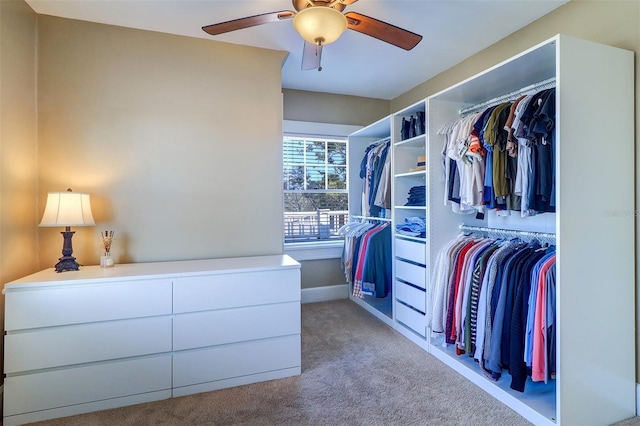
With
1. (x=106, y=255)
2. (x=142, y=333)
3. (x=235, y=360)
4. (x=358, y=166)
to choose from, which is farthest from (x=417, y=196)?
(x=106, y=255)

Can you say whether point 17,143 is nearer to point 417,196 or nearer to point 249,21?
point 249,21

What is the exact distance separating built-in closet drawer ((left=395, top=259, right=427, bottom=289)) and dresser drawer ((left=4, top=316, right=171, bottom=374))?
1865 mm

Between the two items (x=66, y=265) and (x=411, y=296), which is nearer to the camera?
(x=66, y=265)

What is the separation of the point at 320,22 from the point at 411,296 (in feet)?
7.14

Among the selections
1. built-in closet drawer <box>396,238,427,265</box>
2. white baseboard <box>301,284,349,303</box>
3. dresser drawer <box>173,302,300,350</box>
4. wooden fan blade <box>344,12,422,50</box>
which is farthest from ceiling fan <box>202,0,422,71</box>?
white baseboard <box>301,284,349,303</box>

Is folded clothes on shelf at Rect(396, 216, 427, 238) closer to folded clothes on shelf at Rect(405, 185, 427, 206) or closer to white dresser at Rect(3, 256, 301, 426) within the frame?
folded clothes on shelf at Rect(405, 185, 427, 206)

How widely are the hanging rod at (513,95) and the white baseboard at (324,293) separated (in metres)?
2.35

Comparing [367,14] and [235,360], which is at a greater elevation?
[367,14]

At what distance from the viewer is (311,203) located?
3902 millimetres

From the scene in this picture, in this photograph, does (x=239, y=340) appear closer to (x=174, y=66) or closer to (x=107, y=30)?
(x=174, y=66)

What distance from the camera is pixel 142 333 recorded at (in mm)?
1991

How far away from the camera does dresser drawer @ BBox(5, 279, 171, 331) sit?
1805 millimetres

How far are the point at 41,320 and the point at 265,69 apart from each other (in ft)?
7.60

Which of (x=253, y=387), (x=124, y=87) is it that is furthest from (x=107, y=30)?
(x=253, y=387)
